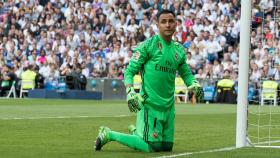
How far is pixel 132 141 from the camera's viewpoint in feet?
39.0

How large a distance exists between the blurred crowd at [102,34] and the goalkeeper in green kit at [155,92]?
2603 centimetres

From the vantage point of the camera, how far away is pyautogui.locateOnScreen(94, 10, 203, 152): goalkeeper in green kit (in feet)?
39.0

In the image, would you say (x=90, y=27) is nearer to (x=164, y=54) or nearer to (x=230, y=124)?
(x=230, y=124)

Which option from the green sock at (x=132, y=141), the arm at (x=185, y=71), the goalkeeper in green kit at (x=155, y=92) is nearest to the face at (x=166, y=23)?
the goalkeeper in green kit at (x=155, y=92)

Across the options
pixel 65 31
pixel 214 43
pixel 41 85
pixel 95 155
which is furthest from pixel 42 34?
pixel 95 155

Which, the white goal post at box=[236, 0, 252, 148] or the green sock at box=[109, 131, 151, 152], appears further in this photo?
the white goal post at box=[236, 0, 252, 148]

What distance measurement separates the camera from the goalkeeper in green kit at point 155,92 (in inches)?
468

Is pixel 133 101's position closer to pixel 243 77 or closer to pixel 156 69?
pixel 156 69

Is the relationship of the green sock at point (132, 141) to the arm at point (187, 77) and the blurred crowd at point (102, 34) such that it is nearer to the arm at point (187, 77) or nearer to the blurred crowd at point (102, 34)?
A: the arm at point (187, 77)

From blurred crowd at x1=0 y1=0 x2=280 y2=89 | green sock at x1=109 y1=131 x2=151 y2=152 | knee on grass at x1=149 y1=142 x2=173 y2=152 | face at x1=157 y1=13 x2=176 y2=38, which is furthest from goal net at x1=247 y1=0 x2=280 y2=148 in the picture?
blurred crowd at x1=0 y1=0 x2=280 y2=89

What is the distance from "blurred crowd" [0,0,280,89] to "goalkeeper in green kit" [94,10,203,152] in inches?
1025

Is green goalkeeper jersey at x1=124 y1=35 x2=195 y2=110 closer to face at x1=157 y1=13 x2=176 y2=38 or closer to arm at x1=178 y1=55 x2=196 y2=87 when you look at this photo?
arm at x1=178 y1=55 x2=196 y2=87

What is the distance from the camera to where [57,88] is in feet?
132

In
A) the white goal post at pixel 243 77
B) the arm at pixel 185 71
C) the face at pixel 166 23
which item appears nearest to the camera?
the face at pixel 166 23
